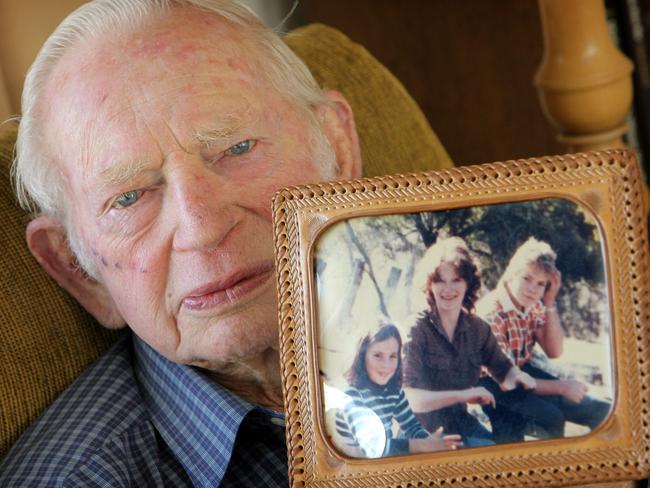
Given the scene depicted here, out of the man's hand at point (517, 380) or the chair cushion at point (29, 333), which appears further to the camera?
the chair cushion at point (29, 333)

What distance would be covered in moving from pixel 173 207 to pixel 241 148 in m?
0.11

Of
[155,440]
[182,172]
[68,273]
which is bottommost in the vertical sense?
Answer: [155,440]

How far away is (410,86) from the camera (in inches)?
102

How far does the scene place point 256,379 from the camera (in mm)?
1210

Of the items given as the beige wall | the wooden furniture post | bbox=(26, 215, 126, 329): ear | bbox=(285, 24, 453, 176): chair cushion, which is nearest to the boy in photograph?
bbox=(26, 215, 126, 329): ear

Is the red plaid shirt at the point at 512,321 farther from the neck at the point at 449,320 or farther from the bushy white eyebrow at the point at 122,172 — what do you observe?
the bushy white eyebrow at the point at 122,172

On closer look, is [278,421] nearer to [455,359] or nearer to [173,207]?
[173,207]

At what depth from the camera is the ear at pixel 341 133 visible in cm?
127

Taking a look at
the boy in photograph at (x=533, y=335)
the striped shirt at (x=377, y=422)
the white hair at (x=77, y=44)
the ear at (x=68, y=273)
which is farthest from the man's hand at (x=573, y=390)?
the ear at (x=68, y=273)

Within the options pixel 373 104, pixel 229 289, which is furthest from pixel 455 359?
pixel 373 104

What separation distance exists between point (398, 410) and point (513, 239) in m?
0.17

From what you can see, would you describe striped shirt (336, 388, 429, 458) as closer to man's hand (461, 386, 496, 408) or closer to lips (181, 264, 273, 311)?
man's hand (461, 386, 496, 408)

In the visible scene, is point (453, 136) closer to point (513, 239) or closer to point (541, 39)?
point (541, 39)

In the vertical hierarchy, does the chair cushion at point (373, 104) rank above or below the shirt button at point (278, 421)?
above
